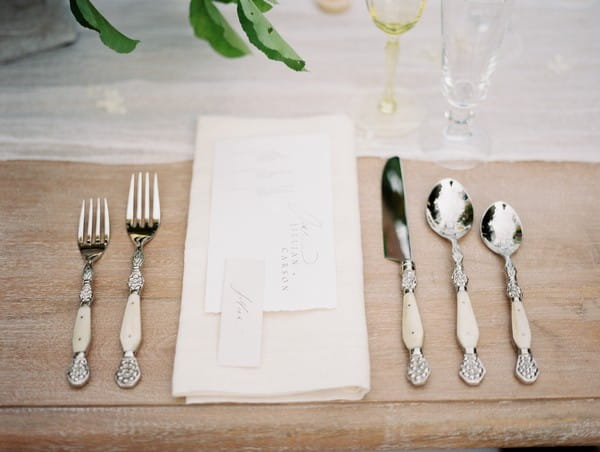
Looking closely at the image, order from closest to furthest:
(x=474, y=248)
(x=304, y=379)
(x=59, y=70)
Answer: (x=304, y=379) → (x=474, y=248) → (x=59, y=70)

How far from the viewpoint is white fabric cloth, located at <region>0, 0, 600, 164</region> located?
0.81 m

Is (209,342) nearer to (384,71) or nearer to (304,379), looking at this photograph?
(304,379)

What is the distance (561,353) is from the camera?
0.63 metres

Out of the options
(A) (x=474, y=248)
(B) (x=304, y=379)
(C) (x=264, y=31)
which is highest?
(C) (x=264, y=31)

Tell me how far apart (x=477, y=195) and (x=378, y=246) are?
15cm

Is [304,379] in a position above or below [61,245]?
below

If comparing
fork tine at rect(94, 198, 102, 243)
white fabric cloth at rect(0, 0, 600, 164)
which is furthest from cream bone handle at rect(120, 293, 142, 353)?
white fabric cloth at rect(0, 0, 600, 164)

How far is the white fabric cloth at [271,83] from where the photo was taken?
807 mm

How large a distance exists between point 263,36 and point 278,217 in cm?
21

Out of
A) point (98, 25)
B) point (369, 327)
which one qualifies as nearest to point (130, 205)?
point (98, 25)

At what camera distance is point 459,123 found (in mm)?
819

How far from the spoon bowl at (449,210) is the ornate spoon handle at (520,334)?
2.9 inches

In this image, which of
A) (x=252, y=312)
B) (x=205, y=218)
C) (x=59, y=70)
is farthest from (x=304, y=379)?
(x=59, y=70)

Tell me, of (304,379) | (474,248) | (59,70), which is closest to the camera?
(304,379)
